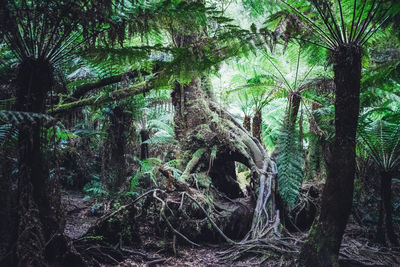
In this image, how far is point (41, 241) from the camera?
5.76 ft

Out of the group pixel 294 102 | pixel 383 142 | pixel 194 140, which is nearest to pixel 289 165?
pixel 383 142

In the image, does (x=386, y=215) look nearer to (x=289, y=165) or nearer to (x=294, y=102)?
(x=289, y=165)

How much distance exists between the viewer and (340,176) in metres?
2.07

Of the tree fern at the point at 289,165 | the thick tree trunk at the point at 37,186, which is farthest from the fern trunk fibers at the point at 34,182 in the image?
the tree fern at the point at 289,165

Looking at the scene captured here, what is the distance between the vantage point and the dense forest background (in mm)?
1965

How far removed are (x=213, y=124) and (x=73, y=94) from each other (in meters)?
2.56

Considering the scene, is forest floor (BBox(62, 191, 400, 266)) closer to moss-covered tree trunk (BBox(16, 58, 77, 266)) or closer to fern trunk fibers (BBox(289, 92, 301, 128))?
moss-covered tree trunk (BBox(16, 58, 77, 266))

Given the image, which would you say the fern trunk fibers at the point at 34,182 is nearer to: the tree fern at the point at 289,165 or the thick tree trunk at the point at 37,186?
the thick tree trunk at the point at 37,186

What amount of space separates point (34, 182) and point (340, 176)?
2.42m

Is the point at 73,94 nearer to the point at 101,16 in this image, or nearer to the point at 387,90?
the point at 101,16

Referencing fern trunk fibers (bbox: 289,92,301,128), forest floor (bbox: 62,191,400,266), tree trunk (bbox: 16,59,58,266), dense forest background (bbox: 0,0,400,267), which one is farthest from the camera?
fern trunk fibers (bbox: 289,92,301,128)

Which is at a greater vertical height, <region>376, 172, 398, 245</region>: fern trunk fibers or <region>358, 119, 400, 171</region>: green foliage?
<region>358, 119, 400, 171</region>: green foliage

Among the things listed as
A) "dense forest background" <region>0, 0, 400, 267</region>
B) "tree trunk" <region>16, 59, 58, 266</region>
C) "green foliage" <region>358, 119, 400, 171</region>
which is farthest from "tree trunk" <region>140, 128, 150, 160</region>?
"green foliage" <region>358, 119, 400, 171</region>

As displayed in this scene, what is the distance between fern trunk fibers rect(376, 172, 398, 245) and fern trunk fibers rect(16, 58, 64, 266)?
364 centimetres
